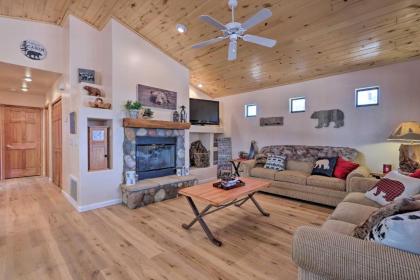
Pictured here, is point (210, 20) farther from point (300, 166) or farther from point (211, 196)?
point (300, 166)

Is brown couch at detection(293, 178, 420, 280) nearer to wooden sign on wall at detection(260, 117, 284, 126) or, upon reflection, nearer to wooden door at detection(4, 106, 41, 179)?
wooden sign on wall at detection(260, 117, 284, 126)

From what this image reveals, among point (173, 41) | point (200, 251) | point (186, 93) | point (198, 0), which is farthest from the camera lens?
point (186, 93)

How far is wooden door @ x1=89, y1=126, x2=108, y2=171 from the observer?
3.62 meters

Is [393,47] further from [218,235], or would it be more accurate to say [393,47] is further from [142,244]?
[142,244]

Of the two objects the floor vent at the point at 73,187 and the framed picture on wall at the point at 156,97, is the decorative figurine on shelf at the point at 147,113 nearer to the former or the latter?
the framed picture on wall at the point at 156,97

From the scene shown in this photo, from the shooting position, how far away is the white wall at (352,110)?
140 inches

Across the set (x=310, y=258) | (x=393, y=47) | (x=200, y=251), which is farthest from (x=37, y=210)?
(x=393, y=47)

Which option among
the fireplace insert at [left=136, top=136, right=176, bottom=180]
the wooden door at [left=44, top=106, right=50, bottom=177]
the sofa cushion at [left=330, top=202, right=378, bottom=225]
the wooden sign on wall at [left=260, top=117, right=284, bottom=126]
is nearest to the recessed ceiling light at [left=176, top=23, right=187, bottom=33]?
the fireplace insert at [left=136, top=136, right=176, bottom=180]

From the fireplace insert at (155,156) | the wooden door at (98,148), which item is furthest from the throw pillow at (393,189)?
the wooden door at (98,148)

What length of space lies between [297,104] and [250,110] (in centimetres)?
131

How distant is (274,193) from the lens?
4.22 metres

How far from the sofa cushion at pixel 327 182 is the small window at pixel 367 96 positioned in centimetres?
163

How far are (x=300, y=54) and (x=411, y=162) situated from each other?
2462 mm

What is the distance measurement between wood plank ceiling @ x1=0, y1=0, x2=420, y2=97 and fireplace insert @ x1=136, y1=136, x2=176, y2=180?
1914 mm
